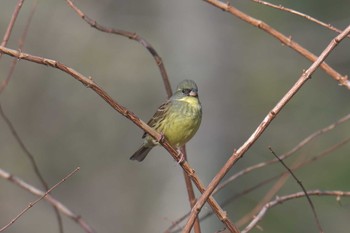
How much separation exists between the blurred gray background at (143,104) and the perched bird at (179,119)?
18.8 feet

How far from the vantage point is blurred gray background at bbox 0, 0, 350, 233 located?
10.8m

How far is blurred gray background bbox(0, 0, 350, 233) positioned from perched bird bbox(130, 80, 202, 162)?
18.8 feet

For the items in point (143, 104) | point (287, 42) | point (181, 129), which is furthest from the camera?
point (143, 104)

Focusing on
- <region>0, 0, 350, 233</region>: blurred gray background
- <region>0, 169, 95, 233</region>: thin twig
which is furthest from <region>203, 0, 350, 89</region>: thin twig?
<region>0, 0, 350, 233</region>: blurred gray background

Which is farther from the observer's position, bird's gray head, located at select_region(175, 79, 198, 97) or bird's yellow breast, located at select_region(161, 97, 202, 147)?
bird's gray head, located at select_region(175, 79, 198, 97)

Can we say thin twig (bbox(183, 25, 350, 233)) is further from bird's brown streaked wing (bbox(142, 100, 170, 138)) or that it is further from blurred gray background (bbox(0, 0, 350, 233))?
blurred gray background (bbox(0, 0, 350, 233))

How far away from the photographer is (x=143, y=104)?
43.3 feet

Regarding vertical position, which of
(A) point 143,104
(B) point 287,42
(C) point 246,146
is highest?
(B) point 287,42

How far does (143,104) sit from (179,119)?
29.9ft

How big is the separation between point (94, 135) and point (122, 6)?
2.53 m

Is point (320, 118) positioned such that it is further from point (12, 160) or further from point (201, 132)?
point (12, 160)

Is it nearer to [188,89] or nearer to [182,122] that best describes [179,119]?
[182,122]

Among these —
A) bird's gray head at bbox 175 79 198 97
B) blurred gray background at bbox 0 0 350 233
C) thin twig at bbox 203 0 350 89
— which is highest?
thin twig at bbox 203 0 350 89

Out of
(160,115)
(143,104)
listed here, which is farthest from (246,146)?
(143,104)
